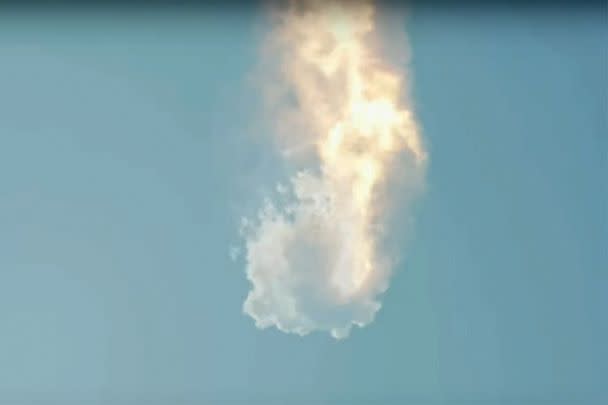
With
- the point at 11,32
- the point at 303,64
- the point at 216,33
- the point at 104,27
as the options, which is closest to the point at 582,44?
the point at 303,64

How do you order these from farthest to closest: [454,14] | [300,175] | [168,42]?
[300,175], [168,42], [454,14]

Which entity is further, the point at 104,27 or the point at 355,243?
the point at 355,243

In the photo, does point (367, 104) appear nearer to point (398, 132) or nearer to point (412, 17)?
point (398, 132)

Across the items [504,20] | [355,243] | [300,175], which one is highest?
[504,20]

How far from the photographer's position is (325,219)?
3.87 m

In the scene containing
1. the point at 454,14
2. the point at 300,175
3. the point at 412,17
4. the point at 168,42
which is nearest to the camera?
the point at 454,14

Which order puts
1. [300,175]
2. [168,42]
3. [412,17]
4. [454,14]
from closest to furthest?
[454,14] < [412,17] < [168,42] < [300,175]

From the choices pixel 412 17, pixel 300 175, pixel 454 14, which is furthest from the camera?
pixel 300 175

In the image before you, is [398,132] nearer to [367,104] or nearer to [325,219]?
[367,104]

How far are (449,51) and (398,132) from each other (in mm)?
458

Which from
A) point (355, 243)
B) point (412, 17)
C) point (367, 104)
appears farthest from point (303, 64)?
point (355, 243)

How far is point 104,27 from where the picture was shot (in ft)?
10.4

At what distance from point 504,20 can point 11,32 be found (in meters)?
2.03

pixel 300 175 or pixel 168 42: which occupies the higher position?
pixel 168 42
